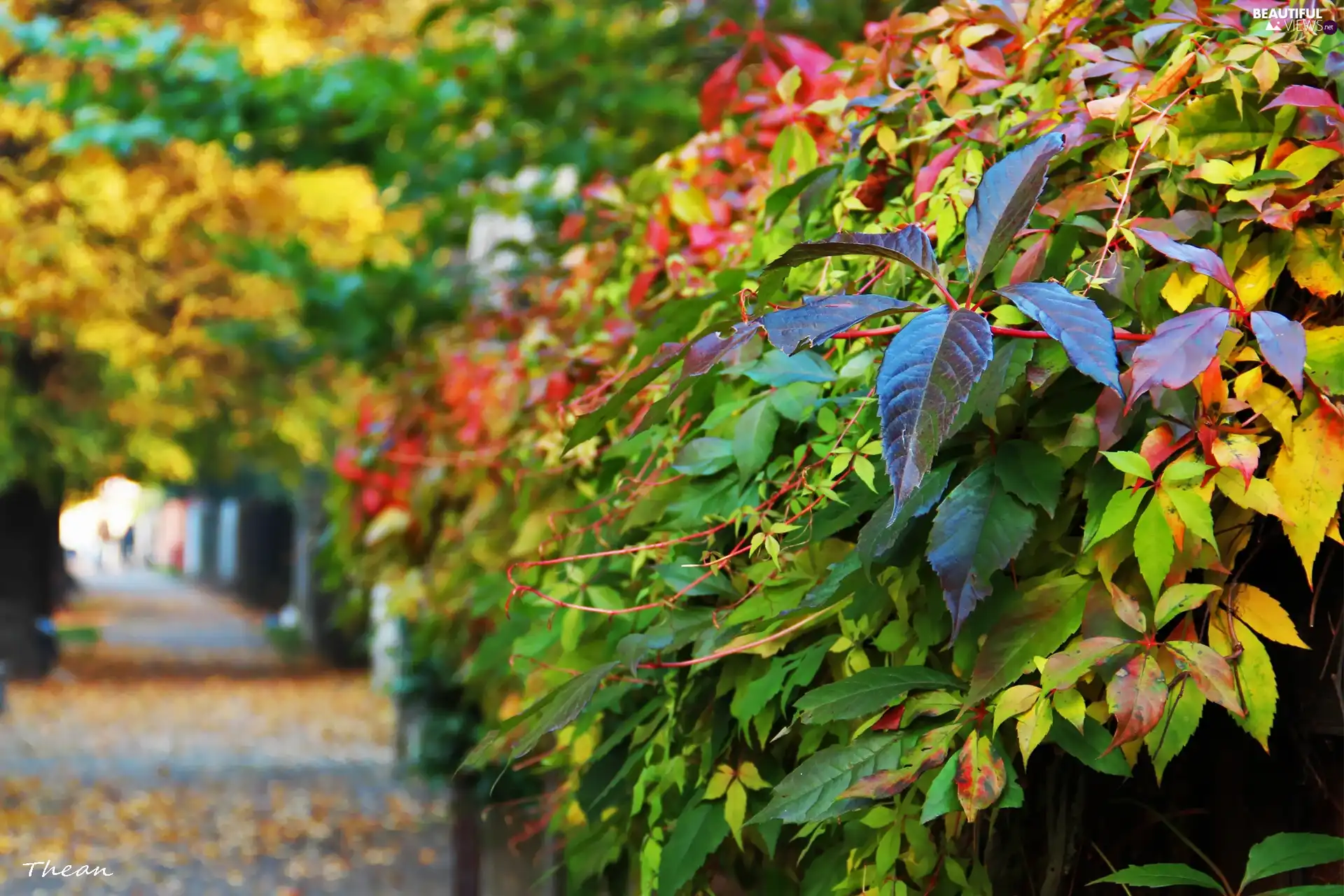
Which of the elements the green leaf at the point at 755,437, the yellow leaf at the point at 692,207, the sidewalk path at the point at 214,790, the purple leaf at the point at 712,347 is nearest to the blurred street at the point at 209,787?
the sidewalk path at the point at 214,790

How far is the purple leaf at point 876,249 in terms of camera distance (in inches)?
46.1

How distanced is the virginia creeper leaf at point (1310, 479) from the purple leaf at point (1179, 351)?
0.39ft

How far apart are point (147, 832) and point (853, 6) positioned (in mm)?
7080

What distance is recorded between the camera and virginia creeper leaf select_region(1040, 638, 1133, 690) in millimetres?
1148

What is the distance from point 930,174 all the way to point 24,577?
18.8m

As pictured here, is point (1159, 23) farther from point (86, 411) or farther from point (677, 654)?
point (86, 411)

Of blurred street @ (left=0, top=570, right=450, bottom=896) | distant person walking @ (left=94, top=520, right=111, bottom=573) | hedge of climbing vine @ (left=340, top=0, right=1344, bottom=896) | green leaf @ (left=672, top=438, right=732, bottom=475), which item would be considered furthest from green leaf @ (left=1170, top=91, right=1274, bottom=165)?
distant person walking @ (left=94, top=520, right=111, bottom=573)

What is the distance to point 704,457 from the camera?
5.66 ft

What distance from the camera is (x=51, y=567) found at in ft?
65.3

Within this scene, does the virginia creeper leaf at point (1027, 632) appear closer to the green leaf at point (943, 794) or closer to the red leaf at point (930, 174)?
the green leaf at point (943, 794)

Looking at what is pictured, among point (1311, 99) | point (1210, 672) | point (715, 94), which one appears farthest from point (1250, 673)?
point (715, 94)

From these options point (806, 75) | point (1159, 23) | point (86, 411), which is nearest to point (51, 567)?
point (86, 411)

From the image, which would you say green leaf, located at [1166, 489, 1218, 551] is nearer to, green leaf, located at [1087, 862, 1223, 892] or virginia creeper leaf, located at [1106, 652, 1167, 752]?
virginia creeper leaf, located at [1106, 652, 1167, 752]

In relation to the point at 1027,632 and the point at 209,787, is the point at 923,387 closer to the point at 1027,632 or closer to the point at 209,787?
the point at 1027,632
